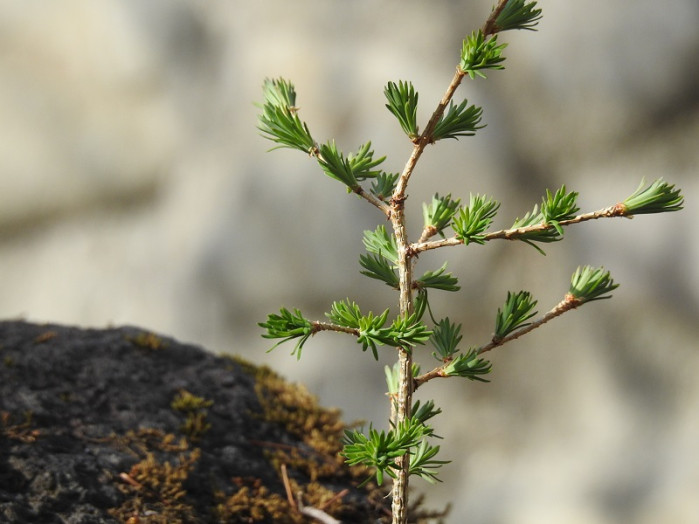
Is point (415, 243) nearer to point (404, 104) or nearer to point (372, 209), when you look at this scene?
point (404, 104)

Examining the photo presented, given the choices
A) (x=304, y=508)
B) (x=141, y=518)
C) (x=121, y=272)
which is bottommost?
(x=141, y=518)

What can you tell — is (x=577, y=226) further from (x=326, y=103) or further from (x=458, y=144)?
(x=326, y=103)

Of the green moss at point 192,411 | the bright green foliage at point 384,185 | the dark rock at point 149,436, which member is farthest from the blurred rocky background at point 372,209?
the bright green foliage at point 384,185

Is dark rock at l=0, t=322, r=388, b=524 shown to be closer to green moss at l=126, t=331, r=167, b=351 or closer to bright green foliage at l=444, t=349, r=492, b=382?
green moss at l=126, t=331, r=167, b=351

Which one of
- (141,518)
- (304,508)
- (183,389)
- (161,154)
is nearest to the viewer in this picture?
(141,518)

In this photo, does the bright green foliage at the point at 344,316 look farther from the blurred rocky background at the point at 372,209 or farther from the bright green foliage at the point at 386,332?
the blurred rocky background at the point at 372,209

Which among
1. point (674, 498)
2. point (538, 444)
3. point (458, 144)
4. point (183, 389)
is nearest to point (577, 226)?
point (458, 144)

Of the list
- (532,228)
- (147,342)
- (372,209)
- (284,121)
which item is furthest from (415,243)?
(372,209)

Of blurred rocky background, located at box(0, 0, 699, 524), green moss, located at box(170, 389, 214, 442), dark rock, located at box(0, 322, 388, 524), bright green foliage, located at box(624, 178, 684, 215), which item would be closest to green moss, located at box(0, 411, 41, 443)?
dark rock, located at box(0, 322, 388, 524)
